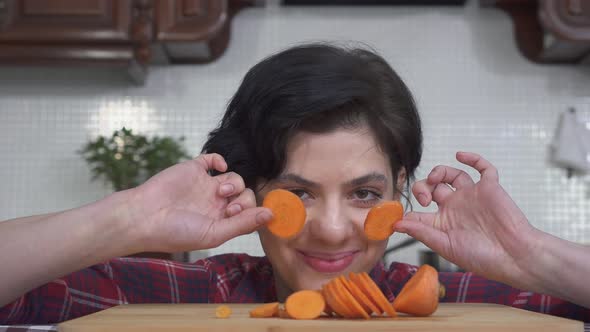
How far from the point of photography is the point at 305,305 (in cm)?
69

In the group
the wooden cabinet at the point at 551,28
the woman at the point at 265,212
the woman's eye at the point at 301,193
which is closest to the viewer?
the woman at the point at 265,212

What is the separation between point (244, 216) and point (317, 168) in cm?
13

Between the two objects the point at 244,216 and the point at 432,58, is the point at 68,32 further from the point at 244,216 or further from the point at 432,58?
the point at 244,216

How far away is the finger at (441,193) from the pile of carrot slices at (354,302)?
35cm

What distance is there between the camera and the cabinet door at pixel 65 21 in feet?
8.07

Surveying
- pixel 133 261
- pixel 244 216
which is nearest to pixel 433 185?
pixel 244 216

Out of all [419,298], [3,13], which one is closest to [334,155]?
[419,298]

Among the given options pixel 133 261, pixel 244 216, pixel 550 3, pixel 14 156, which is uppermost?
pixel 550 3

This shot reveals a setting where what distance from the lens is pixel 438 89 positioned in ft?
9.18

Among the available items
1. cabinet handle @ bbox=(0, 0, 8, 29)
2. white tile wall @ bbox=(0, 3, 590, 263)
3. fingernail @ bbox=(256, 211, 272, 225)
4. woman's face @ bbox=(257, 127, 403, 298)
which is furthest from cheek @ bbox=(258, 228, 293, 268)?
cabinet handle @ bbox=(0, 0, 8, 29)

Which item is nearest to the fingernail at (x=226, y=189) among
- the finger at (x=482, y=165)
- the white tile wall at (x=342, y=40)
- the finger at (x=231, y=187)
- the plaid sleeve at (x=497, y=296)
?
the finger at (x=231, y=187)

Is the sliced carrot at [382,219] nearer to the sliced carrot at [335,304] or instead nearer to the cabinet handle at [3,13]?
the sliced carrot at [335,304]

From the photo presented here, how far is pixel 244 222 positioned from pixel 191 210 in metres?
0.09

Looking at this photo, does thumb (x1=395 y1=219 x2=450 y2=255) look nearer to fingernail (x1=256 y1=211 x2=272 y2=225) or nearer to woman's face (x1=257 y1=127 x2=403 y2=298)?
woman's face (x1=257 y1=127 x2=403 y2=298)
